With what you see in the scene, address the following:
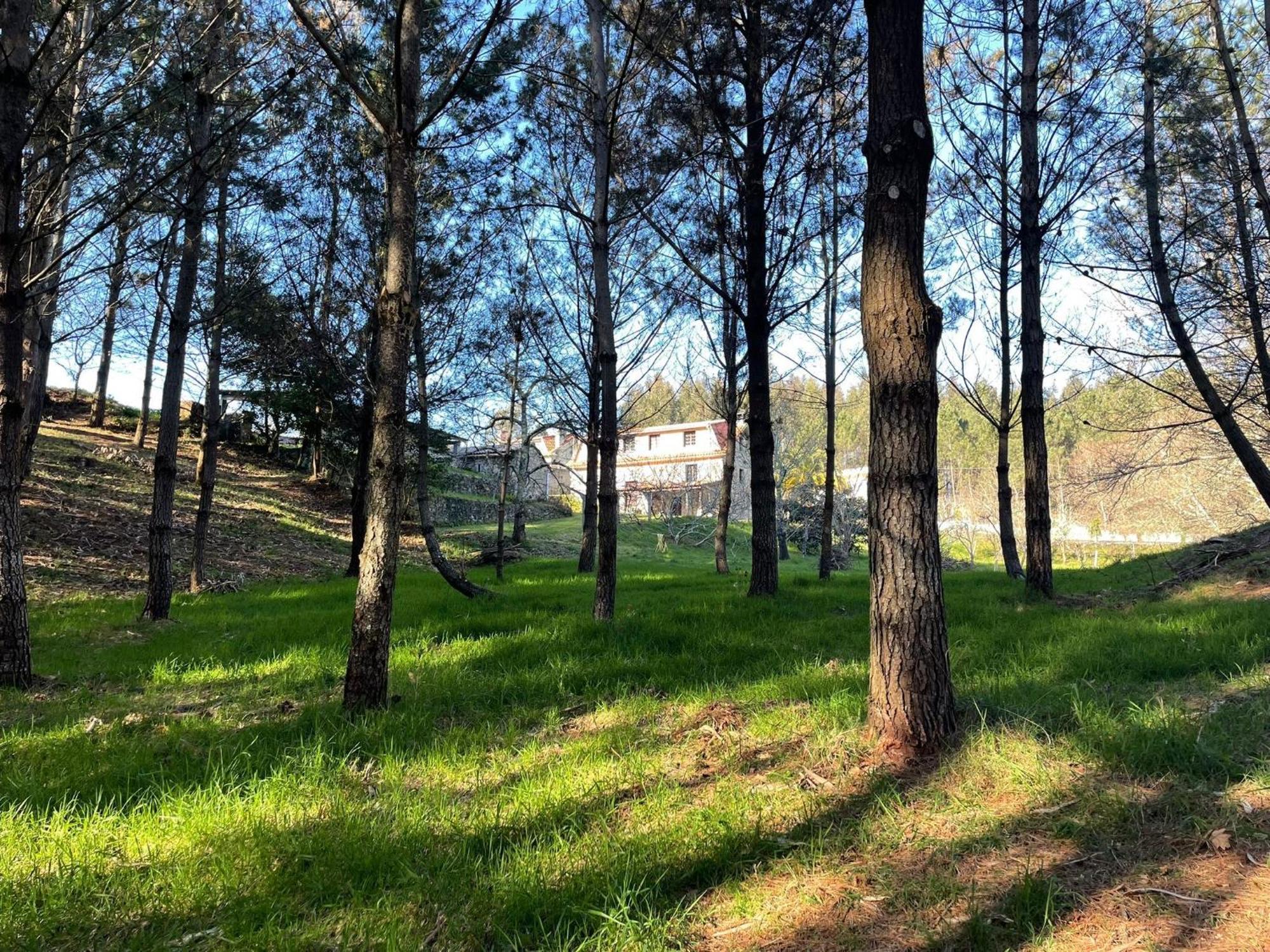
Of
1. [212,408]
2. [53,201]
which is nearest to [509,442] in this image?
[212,408]

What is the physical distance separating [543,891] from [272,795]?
145cm

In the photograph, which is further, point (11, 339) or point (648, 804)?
point (11, 339)

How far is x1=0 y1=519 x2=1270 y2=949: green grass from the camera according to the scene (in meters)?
2.16

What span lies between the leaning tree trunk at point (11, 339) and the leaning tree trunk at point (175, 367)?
217 centimetres

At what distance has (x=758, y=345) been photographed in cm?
880

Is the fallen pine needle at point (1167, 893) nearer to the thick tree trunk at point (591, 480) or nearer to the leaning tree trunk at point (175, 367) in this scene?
the leaning tree trunk at point (175, 367)

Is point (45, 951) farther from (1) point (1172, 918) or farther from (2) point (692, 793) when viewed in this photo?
(1) point (1172, 918)

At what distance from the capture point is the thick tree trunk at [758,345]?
855 cm

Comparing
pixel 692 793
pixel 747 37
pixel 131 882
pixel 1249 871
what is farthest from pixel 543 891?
pixel 747 37

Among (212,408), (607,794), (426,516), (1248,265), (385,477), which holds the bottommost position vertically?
(607,794)

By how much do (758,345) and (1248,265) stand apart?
6.13 m

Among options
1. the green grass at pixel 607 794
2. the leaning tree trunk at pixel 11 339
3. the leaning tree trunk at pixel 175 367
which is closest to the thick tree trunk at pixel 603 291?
the green grass at pixel 607 794

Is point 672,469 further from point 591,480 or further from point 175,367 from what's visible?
point 175,367

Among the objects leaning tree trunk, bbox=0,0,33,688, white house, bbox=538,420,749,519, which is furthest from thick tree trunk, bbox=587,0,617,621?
white house, bbox=538,420,749,519
